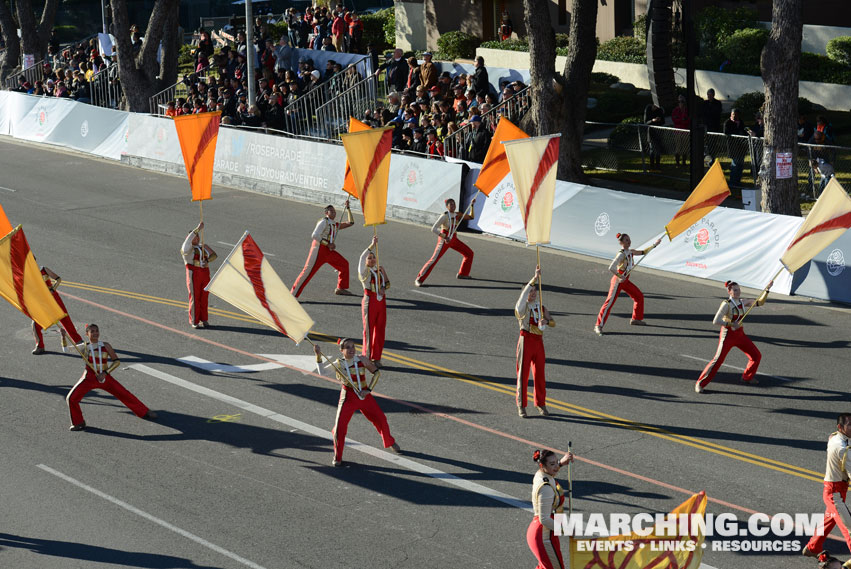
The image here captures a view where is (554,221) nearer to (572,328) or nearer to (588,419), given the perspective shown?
(572,328)

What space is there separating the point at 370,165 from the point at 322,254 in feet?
11.7

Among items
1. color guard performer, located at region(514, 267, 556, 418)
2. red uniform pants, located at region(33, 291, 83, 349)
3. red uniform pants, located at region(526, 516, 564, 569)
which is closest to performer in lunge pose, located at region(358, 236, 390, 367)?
color guard performer, located at region(514, 267, 556, 418)

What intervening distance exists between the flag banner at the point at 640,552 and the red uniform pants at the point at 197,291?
1014 cm

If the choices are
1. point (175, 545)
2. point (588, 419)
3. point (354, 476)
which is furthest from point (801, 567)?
point (175, 545)

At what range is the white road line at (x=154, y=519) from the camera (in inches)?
420

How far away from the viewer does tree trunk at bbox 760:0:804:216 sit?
2102 centimetres

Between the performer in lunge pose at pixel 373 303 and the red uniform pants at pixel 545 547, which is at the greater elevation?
the performer in lunge pose at pixel 373 303

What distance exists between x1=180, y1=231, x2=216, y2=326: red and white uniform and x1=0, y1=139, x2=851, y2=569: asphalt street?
49 cm

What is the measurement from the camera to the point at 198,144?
59.6ft

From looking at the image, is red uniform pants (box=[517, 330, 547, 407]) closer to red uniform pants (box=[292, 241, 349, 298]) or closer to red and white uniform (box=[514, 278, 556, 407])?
red and white uniform (box=[514, 278, 556, 407])

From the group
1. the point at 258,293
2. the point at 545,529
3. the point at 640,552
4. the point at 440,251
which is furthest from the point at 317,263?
the point at 640,552

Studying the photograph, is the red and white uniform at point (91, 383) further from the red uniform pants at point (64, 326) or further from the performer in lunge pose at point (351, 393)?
the performer in lunge pose at point (351, 393)

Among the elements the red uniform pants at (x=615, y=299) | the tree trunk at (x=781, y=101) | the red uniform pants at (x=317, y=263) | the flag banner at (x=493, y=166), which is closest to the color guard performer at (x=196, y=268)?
the red uniform pants at (x=317, y=263)

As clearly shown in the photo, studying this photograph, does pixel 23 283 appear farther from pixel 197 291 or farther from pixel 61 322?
pixel 197 291
